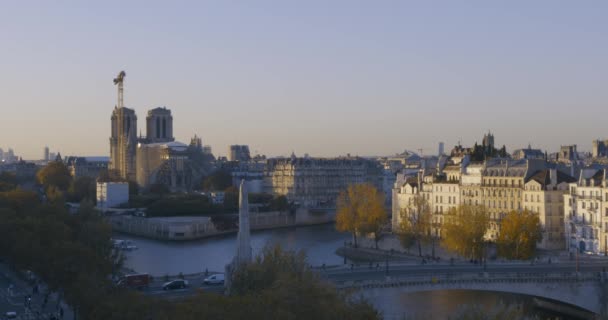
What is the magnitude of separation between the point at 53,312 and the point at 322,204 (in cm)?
5132

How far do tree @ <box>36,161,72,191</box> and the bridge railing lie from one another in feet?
219

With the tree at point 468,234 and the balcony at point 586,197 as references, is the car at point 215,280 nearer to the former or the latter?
the tree at point 468,234

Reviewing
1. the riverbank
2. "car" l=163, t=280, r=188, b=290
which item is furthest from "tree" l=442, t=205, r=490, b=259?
the riverbank

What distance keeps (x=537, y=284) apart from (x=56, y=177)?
70.2 m

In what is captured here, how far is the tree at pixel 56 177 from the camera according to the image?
297 feet

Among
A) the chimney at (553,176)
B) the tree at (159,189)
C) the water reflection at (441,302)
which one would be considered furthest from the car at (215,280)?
the tree at (159,189)

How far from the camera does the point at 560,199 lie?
1687 inches

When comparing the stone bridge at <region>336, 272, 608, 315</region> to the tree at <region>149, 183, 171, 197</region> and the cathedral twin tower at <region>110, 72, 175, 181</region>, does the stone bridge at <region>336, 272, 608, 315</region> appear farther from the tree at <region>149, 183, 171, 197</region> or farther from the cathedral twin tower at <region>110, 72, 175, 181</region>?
the cathedral twin tower at <region>110, 72, 175, 181</region>

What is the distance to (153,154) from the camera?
9612cm

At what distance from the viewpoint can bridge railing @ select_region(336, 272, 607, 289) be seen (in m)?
27.3

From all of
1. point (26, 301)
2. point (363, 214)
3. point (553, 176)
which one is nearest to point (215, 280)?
point (26, 301)

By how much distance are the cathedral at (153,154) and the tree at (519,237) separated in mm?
50810

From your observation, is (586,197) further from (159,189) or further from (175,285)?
(159,189)

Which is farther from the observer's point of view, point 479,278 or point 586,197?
point 586,197
